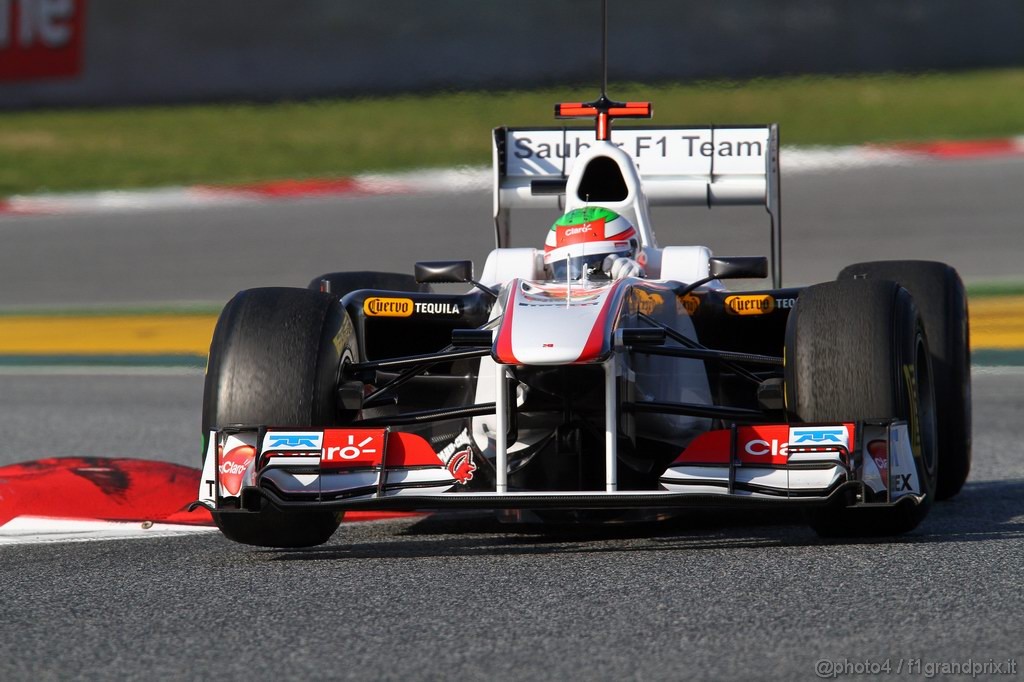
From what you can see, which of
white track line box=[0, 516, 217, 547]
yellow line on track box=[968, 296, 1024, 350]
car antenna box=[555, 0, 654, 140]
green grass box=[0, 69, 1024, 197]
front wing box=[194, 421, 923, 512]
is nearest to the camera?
front wing box=[194, 421, 923, 512]

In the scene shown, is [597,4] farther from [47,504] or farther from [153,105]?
[47,504]

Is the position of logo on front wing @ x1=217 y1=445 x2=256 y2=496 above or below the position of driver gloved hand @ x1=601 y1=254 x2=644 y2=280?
below

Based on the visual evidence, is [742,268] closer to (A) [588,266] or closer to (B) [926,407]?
(A) [588,266]

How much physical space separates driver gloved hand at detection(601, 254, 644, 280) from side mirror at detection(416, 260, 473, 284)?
Answer: 54 centimetres

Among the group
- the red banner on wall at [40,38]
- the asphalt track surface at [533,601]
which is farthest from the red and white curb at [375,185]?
the asphalt track surface at [533,601]

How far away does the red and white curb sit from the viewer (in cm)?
1819

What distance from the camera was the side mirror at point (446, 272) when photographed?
6.80 m

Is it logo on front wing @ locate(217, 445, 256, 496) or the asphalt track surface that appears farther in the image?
logo on front wing @ locate(217, 445, 256, 496)

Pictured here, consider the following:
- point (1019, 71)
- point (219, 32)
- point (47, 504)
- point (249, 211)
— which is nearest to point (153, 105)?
point (219, 32)

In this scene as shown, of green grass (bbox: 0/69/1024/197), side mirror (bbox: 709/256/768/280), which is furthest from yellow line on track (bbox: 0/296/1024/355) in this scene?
green grass (bbox: 0/69/1024/197)

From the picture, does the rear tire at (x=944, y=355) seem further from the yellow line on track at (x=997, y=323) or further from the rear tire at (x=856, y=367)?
the yellow line on track at (x=997, y=323)

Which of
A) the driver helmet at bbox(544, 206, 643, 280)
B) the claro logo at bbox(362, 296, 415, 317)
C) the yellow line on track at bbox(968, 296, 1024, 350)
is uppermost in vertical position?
the driver helmet at bbox(544, 206, 643, 280)

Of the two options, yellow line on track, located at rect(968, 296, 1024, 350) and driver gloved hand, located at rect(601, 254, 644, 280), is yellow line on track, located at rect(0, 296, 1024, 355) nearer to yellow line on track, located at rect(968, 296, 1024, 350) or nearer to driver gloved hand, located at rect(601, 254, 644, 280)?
yellow line on track, located at rect(968, 296, 1024, 350)

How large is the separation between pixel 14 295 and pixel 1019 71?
13.3 metres
